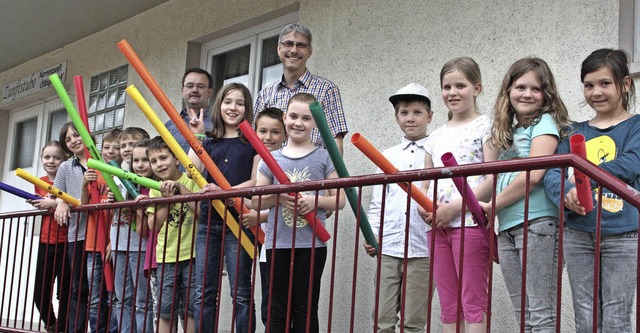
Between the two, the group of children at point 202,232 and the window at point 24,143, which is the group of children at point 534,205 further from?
the window at point 24,143

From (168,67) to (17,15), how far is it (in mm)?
1958

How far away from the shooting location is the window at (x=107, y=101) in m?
8.20

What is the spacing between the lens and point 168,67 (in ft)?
24.9

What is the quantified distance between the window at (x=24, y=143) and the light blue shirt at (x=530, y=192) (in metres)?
8.32

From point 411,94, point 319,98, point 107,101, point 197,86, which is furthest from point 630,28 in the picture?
point 107,101

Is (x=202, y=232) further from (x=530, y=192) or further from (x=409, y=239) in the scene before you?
(x=530, y=192)

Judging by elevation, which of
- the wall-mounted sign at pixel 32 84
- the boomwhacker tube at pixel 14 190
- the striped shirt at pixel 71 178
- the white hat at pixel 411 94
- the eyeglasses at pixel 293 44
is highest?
the wall-mounted sign at pixel 32 84

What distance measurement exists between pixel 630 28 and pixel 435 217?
1.98 m

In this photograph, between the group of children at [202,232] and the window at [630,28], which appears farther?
the window at [630,28]

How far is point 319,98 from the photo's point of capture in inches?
171

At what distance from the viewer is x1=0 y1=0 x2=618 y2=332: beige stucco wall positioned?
4.32 metres

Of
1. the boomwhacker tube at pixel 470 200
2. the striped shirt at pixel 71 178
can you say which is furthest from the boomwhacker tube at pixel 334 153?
the striped shirt at pixel 71 178

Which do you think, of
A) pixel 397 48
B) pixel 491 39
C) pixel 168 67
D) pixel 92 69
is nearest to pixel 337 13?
pixel 397 48

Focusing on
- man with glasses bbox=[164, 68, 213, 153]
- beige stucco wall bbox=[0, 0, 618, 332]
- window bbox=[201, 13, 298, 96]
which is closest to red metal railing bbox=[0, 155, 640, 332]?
beige stucco wall bbox=[0, 0, 618, 332]
